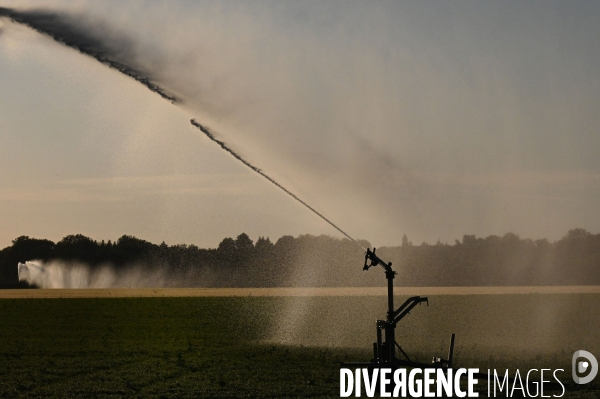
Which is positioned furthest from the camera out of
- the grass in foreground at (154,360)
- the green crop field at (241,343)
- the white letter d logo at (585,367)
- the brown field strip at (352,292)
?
the brown field strip at (352,292)

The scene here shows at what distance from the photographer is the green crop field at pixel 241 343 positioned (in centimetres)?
2761

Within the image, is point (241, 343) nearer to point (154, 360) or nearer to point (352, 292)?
point (154, 360)

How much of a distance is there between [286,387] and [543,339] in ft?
78.1

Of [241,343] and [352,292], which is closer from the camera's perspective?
[241,343]

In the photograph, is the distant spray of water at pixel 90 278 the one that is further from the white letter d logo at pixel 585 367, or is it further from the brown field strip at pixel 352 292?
the white letter d logo at pixel 585 367

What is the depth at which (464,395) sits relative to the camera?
24.4 metres

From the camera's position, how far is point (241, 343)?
1697 inches

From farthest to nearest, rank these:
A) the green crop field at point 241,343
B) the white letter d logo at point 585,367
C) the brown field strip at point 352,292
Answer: the brown field strip at point 352,292, the green crop field at point 241,343, the white letter d logo at point 585,367

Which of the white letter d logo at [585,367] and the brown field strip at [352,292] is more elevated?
the brown field strip at [352,292]

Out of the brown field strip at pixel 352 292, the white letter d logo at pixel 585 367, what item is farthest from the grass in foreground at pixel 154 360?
the brown field strip at pixel 352 292

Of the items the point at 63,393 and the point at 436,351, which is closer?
the point at 63,393

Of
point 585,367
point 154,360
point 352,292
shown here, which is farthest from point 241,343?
point 352,292

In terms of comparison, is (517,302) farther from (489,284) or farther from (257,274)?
(257,274)

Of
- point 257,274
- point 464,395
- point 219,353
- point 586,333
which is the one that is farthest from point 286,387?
point 257,274
